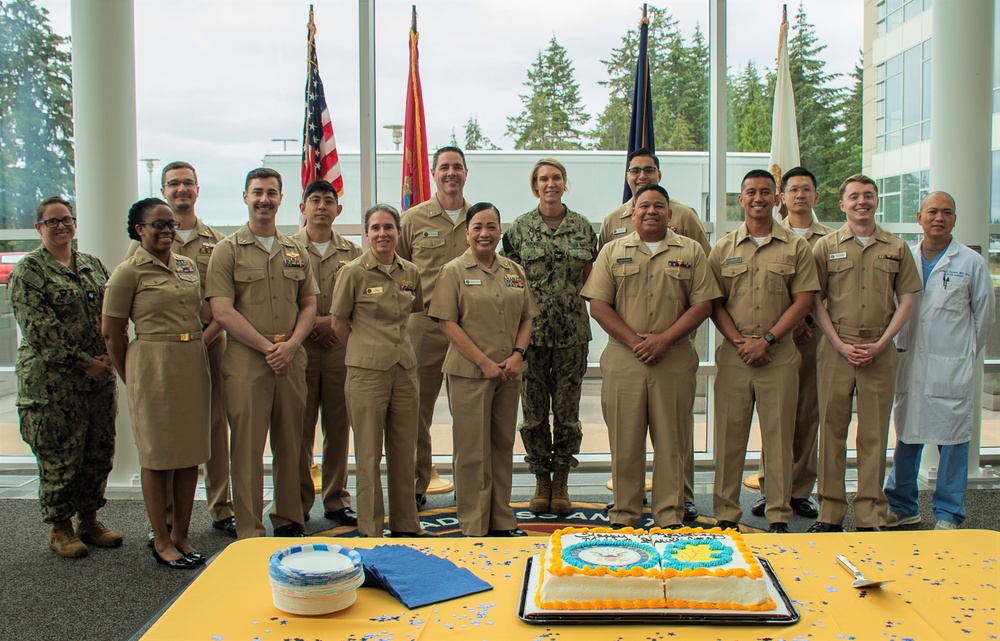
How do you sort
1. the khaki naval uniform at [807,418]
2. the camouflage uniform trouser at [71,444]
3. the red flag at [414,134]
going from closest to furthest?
the camouflage uniform trouser at [71,444], the khaki naval uniform at [807,418], the red flag at [414,134]

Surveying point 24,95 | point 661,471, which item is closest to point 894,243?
point 661,471

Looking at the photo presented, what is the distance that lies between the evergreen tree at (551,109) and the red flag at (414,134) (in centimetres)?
68

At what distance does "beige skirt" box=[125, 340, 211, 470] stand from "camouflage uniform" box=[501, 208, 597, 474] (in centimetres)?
168

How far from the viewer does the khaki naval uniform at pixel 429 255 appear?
4547 millimetres

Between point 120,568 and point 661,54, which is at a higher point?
point 661,54

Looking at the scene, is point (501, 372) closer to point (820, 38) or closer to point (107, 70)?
point (107, 70)

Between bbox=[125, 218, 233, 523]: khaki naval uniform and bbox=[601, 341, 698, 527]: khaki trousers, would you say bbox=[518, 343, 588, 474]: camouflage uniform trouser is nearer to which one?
bbox=[601, 341, 698, 527]: khaki trousers

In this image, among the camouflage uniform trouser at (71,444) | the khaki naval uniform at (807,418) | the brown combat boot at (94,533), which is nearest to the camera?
the camouflage uniform trouser at (71,444)

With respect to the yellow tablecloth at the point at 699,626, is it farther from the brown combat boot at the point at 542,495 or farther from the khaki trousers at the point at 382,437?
the brown combat boot at the point at 542,495

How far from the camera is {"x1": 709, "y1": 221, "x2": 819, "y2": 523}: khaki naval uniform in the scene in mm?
4035

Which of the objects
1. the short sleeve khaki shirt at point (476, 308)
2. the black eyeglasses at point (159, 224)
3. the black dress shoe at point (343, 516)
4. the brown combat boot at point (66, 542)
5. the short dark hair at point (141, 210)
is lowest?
the black dress shoe at point (343, 516)

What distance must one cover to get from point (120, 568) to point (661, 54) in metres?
4.59

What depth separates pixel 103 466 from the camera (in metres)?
4.10

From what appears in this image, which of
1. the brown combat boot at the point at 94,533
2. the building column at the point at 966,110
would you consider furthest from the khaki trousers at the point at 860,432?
the brown combat boot at the point at 94,533
